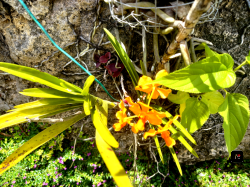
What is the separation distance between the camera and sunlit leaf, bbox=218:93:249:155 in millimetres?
584

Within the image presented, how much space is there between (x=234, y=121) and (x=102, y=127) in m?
0.51

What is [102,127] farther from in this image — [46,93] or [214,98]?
[214,98]

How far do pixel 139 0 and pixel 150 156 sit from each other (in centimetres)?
129

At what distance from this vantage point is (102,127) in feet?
2.12

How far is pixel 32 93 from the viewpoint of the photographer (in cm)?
73

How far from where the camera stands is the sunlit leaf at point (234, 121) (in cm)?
58

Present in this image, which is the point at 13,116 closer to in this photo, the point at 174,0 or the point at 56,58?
the point at 56,58

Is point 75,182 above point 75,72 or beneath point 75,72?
beneath

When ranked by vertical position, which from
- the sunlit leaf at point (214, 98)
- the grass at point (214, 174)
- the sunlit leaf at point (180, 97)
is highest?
the sunlit leaf at point (180, 97)

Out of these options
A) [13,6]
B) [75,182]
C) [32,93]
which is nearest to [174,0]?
[32,93]

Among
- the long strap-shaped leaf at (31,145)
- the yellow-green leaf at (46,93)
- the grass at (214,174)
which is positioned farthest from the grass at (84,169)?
the yellow-green leaf at (46,93)

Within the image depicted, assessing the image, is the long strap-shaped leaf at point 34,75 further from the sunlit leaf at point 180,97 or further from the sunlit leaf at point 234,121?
the sunlit leaf at point 234,121

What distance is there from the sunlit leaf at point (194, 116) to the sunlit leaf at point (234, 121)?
88 mm

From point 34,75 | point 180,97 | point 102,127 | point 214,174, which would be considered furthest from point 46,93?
point 214,174
